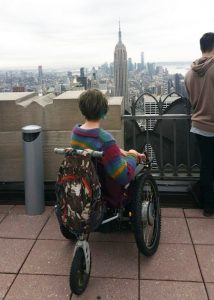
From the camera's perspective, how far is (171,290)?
304cm

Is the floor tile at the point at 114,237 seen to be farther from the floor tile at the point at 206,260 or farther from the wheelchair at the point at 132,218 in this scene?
the floor tile at the point at 206,260

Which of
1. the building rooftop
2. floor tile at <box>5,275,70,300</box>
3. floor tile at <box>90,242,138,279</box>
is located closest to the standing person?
floor tile at <box>90,242,138,279</box>

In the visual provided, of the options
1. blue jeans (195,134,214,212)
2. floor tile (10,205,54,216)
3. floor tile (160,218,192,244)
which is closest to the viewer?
floor tile (160,218,192,244)

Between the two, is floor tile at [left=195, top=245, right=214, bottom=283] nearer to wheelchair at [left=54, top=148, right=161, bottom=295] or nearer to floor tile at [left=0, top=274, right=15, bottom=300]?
wheelchair at [left=54, top=148, right=161, bottom=295]

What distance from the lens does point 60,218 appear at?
3.16m

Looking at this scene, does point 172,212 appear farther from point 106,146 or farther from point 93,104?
point 93,104

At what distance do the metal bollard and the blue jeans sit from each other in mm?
1697

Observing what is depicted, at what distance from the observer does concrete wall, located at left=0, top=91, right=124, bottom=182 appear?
15.3 ft

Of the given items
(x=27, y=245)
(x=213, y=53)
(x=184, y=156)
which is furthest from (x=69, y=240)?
(x=213, y=53)

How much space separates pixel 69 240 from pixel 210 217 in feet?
4.93

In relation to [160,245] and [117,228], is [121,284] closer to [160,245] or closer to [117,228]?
[117,228]

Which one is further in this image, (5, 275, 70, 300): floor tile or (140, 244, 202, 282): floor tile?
(140, 244, 202, 282): floor tile

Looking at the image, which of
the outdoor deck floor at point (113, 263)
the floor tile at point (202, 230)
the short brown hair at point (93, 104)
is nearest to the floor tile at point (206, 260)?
the outdoor deck floor at point (113, 263)

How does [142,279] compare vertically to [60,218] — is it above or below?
below
